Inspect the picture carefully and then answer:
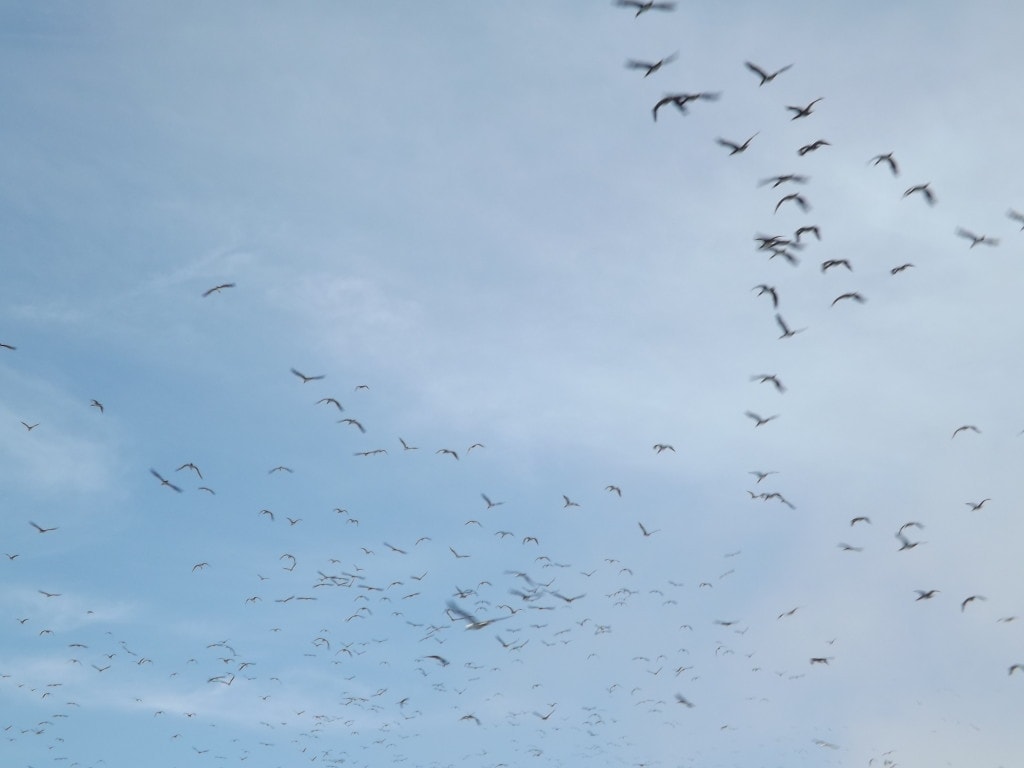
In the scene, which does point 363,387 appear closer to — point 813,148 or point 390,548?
point 390,548

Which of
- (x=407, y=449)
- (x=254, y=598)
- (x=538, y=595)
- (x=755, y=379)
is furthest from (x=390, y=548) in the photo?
(x=755, y=379)

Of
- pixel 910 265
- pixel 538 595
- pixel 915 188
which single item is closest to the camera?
pixel 915 188

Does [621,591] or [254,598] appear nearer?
[621,591]

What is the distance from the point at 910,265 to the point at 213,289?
125ft

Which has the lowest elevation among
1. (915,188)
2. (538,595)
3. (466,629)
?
(466,629)

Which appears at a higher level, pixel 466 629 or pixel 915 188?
pixel 915 188

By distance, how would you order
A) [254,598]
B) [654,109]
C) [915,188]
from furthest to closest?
1. [254,598]
2. [915,188]
3. [654,109]

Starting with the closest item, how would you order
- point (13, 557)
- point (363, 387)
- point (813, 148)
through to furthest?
point (813, 148), point (363, 387), point (13, 557)

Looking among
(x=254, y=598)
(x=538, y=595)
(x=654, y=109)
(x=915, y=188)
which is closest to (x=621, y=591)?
(x=538, y=595)

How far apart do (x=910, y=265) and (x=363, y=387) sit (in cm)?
3779

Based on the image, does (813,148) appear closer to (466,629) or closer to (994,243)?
(994,243)

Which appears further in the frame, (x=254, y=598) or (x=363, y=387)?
(x=254, y=598)

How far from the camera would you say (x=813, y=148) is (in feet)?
125

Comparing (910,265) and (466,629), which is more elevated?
(910,265)
